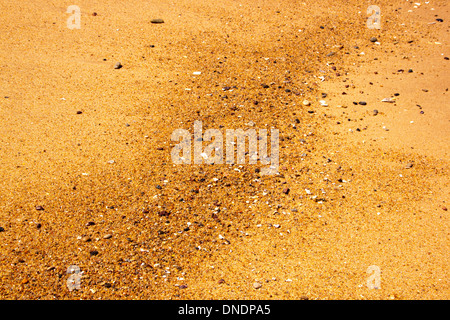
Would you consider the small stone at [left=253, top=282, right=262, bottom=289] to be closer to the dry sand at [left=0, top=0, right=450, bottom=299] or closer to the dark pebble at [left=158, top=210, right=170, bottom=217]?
the dry sand at [left=0, top=0, right=450, bottom=299]

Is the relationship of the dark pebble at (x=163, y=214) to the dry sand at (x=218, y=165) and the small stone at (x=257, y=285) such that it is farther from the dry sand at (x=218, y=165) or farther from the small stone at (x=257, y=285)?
the small stone at (x=257, y=285)

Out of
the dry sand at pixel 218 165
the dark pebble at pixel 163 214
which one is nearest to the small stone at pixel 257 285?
the dry sand at pixel 218 165

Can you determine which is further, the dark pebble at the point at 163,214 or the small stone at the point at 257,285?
the dark pebble at the point at 163,214

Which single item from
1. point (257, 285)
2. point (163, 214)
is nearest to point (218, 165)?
point (163, 214)

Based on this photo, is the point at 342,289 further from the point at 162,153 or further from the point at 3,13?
the point at 3,13

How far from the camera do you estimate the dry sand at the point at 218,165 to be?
3.67 m

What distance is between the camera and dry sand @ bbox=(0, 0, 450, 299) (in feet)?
12.0

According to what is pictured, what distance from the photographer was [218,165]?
479 cm

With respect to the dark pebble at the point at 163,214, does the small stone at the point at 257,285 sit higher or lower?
lower

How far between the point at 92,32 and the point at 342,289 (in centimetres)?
574

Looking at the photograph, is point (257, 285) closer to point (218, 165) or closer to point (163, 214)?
point (163, 214)

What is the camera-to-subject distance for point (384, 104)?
5.92 m

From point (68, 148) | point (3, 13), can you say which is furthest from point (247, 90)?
point (3, 13)
